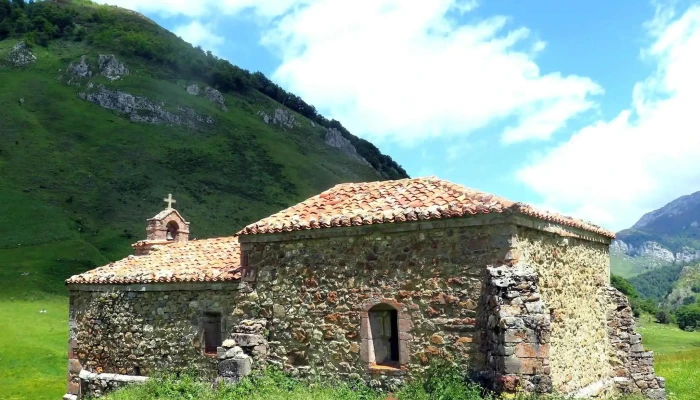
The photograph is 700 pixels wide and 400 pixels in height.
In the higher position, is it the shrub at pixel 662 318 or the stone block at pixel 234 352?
the stone block at pixel 234 352

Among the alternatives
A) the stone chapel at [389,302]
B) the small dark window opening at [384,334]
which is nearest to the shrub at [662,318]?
the stone chapel at [389,302]

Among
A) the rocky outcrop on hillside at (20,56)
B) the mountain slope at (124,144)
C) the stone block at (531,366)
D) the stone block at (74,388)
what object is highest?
the rocky outcrop on hillside at (20,56)

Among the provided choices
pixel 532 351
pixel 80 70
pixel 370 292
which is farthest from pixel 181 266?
pixel 80 70

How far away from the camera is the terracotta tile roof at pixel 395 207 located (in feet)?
37.4

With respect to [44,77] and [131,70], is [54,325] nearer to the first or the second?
[44,77]

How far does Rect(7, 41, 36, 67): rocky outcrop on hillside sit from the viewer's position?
87381 mm

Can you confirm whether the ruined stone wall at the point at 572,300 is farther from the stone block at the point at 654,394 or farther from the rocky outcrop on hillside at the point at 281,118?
the rocky outcrop on hillside at the point at 281,118

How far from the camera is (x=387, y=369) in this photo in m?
12.0

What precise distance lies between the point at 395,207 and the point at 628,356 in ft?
25.9

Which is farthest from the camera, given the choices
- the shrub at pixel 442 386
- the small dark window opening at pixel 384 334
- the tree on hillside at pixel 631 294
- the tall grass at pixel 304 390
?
the tree on hillside at pixel 631 294

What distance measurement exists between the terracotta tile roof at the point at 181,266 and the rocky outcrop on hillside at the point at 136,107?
71.0 meters

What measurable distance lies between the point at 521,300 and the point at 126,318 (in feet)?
38.9

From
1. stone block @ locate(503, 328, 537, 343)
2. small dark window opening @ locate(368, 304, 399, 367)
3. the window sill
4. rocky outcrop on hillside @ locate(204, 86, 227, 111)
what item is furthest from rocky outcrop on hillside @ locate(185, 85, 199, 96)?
stone block @ locate(503, 328, 537, 343)

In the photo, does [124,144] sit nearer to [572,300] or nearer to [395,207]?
[395,207]
